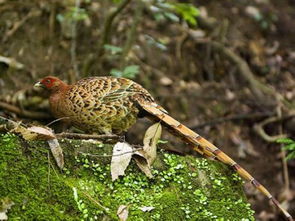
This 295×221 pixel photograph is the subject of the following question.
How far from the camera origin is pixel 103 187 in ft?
9.24

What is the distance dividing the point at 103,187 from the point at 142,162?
Answer: 31cm

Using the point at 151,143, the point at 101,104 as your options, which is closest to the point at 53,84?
the point at 101,104

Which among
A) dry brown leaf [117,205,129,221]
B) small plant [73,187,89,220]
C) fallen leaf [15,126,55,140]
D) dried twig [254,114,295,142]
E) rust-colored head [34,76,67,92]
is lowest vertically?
dried twig [254,114,295,142]

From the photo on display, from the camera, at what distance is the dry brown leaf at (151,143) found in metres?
3.01

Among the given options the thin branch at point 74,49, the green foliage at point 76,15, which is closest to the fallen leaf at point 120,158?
the green foliage at point 76,15

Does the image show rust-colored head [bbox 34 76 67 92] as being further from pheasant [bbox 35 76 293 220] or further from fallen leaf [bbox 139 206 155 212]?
Answer: fallen leaf [bbox 139 206 155 212]

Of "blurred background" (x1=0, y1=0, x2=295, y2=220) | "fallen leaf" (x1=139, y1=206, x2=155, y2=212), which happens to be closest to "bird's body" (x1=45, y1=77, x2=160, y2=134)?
"fallen leaf" (x1=139, y1=206, x2=155, y2=212)

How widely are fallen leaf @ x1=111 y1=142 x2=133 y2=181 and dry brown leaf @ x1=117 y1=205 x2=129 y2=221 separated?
0.64 feet

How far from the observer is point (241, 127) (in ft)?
25.4

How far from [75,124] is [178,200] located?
1.16 m

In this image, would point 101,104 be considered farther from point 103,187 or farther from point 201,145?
point 103,187

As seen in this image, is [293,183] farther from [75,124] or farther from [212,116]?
[75,124]

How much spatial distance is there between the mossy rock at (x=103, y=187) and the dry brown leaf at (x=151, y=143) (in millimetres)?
75

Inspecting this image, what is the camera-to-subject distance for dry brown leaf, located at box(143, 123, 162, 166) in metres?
3.01
